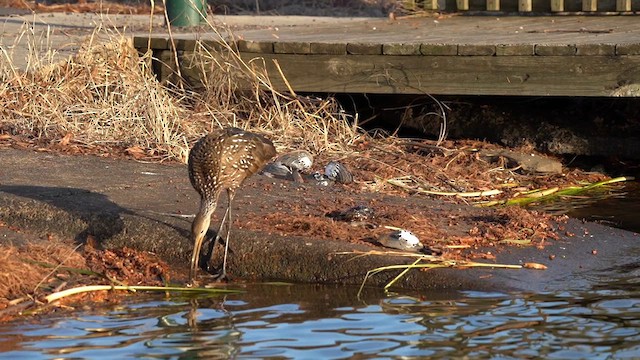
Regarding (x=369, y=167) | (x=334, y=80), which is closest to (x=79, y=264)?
(x=369, y=167)

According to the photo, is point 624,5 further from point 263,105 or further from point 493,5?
point 263,105

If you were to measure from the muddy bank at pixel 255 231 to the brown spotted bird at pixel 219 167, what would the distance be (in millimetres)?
293

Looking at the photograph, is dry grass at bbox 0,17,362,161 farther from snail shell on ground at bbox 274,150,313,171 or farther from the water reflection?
the water reflection

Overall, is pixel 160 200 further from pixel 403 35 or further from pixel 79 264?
pixel 403 35

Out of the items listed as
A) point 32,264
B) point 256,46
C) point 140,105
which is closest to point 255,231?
point 32,264

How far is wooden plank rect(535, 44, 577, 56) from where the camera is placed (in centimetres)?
1066

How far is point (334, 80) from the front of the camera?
11.5m

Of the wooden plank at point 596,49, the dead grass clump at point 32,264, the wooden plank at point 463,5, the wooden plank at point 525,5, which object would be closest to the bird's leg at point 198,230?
the dead grass clump at point 32,264

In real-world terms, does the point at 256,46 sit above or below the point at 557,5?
below

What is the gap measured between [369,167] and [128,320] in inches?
167

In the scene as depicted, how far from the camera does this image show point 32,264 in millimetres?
7668

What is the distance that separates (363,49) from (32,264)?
4.52 meters

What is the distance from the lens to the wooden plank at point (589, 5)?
1386 centimetres

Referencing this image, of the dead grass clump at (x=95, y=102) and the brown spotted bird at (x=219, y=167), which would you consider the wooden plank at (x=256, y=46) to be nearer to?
the dead grass clump at (x=95, y=102)
